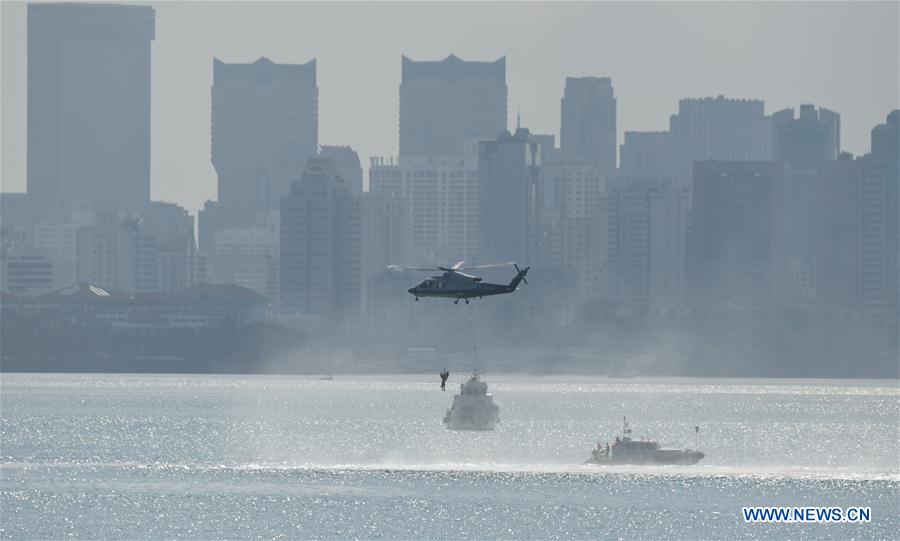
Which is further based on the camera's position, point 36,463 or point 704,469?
point 36,463

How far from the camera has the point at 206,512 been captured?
508ft

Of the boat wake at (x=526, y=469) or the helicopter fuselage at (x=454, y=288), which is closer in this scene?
the helicopter fuselage at (x=454, y=288)

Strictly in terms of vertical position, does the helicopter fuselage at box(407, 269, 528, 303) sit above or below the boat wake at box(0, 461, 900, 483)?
above

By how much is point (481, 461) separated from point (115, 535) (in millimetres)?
54162

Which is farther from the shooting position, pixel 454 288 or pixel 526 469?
pixel 526 469

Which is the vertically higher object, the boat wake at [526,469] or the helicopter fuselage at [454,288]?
the helicopter fuselage at [454,288]

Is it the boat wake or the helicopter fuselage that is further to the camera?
the boat wake

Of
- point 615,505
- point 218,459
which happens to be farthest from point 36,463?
point 615,505

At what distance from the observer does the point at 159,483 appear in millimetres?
174750

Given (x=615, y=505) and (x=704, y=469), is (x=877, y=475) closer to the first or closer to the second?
(x=704, y=469)

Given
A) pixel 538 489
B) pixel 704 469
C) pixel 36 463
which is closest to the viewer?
pixel 538 489

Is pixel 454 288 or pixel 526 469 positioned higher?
pixel 454 288

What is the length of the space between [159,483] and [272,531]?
1170 inches

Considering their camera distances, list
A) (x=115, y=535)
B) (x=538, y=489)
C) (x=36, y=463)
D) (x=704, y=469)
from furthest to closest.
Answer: (x=36, y=463) < (x=704, y=469) < (x=538, y=489) < (x=115, y=535)
